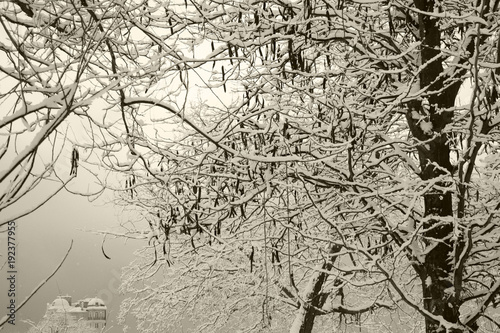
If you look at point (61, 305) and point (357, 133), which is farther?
point (61, 305)

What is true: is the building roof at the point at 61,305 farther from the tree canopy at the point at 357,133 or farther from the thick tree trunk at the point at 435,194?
the thick tree trunk at the point at 435,194

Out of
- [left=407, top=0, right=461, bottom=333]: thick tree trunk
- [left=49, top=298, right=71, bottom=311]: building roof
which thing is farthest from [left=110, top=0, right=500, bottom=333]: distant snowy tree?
[left=49, top=298, right=71, bottom=311]: building roof

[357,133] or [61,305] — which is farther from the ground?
[357,133]

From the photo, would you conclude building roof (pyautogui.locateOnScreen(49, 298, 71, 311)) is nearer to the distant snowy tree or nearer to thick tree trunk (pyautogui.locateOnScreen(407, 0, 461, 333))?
the distant snowy tree

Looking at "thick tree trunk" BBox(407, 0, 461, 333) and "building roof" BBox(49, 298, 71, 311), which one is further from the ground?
"thick tree trunk" BBox(407, 0, 461, 333)

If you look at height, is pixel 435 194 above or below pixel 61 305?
above

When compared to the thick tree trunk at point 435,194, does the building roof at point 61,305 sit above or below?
below

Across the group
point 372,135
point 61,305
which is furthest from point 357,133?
point 61,305

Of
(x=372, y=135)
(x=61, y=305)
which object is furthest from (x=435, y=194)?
(x=61, y=305)

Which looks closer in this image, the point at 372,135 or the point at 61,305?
the point at 372,135

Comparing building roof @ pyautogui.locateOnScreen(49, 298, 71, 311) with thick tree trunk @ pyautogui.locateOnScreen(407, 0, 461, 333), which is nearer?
building roof @ pyautogui.locateOnScreen(49, 298, 71, 311)

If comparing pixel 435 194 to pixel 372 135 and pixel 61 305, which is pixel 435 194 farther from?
pixel 61 305

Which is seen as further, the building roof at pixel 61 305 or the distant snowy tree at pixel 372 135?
the distant snowy tree at pixel 372 135

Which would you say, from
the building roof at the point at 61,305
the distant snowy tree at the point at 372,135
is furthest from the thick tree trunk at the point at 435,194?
the building roof at the point at 61,305
